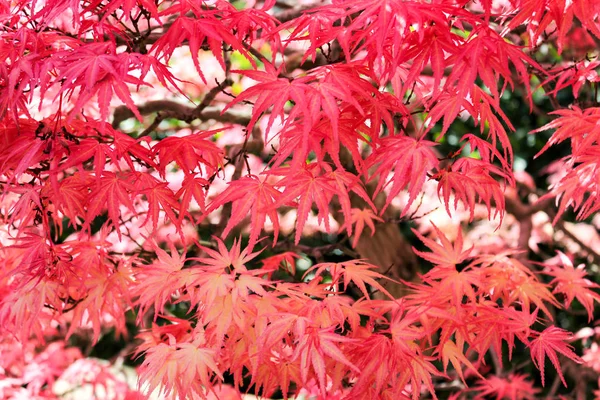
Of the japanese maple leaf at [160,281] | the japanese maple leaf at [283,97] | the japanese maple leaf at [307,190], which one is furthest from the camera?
the japanese maple leaf at [160,281]

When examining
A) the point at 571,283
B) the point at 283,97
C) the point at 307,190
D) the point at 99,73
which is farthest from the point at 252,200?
the point at 571,283

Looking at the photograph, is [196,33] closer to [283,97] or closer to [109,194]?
[283,97]

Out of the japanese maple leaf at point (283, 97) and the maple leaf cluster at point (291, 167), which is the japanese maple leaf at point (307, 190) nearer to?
the maple leaf cluster at point (291, 167)

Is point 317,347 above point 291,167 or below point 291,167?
below

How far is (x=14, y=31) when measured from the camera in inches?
54.2

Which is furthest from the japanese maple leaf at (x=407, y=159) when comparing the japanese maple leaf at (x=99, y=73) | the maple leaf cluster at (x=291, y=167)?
the japanese maple leaf at (x=99, y=73)

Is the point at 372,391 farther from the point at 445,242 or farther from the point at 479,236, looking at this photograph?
the point at 479,236

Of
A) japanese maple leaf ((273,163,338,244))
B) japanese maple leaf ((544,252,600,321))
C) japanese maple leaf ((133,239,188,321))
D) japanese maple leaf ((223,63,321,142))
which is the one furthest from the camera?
japanese maple leaf ((544,252,600,321))

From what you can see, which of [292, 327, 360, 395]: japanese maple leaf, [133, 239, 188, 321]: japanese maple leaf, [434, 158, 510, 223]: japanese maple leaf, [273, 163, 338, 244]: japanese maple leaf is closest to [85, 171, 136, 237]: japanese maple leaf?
[133, 239, 188, 321]: japanese maple leaf

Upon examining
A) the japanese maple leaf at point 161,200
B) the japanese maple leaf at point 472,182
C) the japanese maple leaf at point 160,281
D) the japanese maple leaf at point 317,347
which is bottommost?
the japanese maple leaf at point 317,347

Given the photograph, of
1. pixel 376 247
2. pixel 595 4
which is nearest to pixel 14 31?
pixel 595 4

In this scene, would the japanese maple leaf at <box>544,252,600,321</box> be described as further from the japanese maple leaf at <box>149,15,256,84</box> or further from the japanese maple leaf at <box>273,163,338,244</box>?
the japanese maple leaf at <box>149,15,256,84</box>

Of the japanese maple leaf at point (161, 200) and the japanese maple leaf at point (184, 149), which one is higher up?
the japanese maple leaf at point (184, 149)

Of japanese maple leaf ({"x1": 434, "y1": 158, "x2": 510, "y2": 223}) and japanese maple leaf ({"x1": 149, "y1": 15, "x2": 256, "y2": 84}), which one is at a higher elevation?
japanese maple leaf ({"x1": 149, "y1": 15, "x2": 256, "y2": 84})
